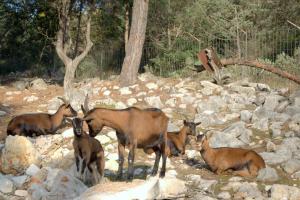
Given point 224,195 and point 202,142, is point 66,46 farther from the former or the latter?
point 224,195

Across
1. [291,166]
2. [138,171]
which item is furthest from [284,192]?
[138,171]

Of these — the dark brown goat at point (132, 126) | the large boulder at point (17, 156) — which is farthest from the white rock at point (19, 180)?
the dark brown goat at point (132, 126)

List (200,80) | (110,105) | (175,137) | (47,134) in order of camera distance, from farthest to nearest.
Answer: (200,80) → (110,105) → (47,134) → (175,137)

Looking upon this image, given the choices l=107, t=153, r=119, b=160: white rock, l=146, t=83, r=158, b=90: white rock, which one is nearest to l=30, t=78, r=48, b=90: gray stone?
l=146, t=83, r=158, b=90: white rock

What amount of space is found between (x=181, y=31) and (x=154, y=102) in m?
7.65

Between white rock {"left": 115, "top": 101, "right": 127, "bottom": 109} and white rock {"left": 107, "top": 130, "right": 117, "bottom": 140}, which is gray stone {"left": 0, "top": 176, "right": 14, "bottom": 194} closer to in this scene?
white rock {"left": 107, "top": 130, "right": 117, "bottom": 140}

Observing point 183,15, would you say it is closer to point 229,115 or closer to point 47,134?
point 229,115

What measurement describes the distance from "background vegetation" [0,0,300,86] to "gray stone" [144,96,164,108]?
11.9ft

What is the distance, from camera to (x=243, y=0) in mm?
23594

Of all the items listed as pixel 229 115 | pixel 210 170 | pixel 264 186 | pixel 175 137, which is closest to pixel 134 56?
pixel 229 115

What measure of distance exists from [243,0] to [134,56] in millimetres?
8407

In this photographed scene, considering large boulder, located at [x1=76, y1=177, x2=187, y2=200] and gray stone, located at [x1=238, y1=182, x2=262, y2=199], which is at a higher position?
large boulder, located at [x1=76, y1=177, x2=187, y2=200]

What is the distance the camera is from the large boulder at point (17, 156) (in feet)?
32.3

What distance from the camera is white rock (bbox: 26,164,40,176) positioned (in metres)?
9.55
